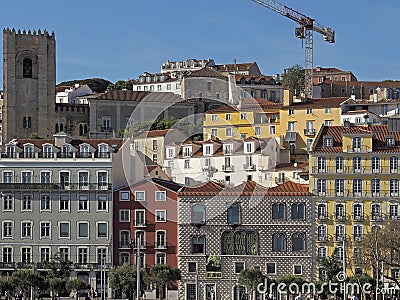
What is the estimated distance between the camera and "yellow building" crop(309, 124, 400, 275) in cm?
7962

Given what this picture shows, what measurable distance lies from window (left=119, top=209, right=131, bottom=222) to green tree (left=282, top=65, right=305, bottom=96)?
71.8m

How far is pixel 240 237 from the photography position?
7975 cm

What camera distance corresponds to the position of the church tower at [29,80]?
138 metres

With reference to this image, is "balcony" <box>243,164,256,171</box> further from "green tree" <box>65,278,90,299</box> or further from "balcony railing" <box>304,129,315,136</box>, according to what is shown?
"green tree" <box>65,278,90,299</box>

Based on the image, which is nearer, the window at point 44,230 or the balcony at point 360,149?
the balcony at point 360,149

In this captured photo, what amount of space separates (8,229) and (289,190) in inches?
722

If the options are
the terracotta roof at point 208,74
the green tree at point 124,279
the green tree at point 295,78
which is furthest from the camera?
the green tree at point 295,78

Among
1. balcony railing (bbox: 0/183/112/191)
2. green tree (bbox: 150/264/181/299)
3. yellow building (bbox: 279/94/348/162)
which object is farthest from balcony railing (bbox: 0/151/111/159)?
yellow building (bbox: 279/94/348/162)

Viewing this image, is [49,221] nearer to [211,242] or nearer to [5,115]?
[211,242]

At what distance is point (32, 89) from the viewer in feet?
461

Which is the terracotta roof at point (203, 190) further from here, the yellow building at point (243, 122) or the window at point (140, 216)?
the yellow building at point (243, 122)

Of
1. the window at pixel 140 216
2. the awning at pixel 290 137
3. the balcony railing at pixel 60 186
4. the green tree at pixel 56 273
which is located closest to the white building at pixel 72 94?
the awning at pixel 290 137

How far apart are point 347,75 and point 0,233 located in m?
89.3

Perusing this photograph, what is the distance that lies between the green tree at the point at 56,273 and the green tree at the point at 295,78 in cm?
7663
